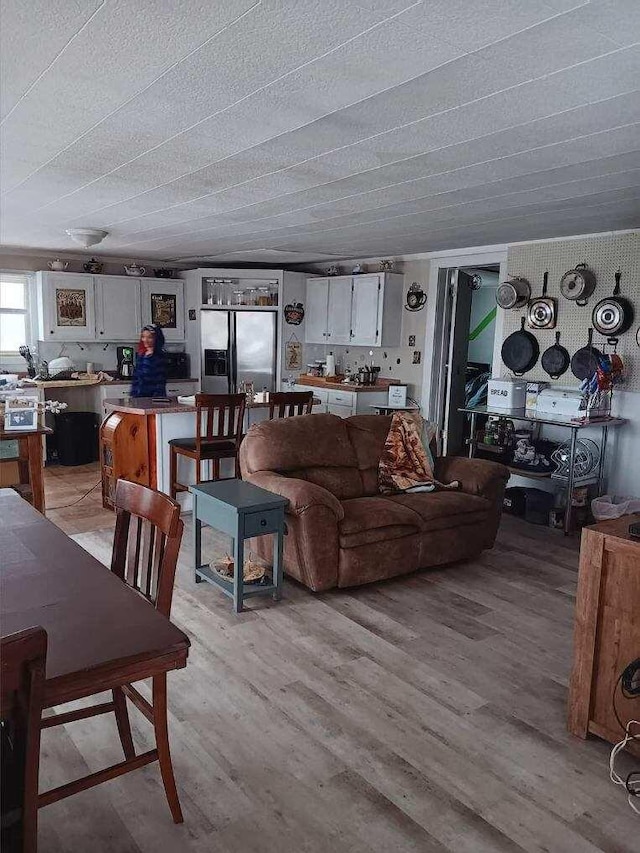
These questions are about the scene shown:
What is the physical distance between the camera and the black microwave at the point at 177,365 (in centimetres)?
800

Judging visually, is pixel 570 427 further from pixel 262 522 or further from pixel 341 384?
pixel 341 384

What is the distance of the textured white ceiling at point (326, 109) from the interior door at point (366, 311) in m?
2.53

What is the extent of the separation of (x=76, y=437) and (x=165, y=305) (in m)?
2.06

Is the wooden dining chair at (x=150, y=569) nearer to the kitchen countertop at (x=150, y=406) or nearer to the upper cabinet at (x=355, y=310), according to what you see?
the kitchen countertop at (x=150, y=406)

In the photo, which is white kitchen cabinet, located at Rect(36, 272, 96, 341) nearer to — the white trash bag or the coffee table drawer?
the coffee table drawer

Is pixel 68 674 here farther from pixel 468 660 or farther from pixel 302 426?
pixel 302 426

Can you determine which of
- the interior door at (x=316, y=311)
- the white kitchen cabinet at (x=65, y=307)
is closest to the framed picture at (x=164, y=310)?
the white kitchen cabinet at (x=65, y=307)

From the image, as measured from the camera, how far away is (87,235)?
5746mm

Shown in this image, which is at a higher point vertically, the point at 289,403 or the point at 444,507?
the point at 289,403

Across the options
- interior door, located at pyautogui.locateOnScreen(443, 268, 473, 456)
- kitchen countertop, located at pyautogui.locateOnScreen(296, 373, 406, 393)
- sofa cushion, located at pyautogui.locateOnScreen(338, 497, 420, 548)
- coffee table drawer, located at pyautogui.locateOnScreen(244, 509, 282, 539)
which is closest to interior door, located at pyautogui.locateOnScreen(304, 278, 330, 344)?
kitchen countertop, located at pyautogui.locateOnScreen(296, 373, 406, 393)

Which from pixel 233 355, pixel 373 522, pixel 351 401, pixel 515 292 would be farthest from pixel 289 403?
pixel 233 355

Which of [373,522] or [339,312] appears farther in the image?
[339,312]

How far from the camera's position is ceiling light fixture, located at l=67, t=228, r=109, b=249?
565cm

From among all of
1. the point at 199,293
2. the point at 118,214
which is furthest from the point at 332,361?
the point at 118,214
